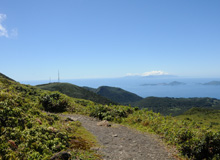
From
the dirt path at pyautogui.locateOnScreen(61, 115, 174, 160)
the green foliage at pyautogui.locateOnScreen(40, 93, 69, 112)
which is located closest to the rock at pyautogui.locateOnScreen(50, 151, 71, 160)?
the dirt path at pyautogui.locateOnScreen(61, 115, 174, 160)

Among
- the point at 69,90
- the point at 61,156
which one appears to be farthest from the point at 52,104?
the point at 69,90

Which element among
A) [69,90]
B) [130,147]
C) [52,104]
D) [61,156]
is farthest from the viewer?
[69,90]

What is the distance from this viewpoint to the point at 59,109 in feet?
84.2

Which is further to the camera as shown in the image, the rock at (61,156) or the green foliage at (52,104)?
the green foliage at (52,104)

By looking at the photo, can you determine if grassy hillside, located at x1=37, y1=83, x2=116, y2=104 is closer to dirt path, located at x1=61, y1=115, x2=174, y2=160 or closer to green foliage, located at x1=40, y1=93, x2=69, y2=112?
green foliage, located at x1=40, y1=93, x2=69, y2=112

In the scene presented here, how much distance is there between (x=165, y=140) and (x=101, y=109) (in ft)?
38.0

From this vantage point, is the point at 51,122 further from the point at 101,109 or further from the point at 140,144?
the point at 101,109

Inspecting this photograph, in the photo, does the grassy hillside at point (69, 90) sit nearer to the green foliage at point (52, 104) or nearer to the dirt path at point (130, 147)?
the green foliage at point (52, 104)

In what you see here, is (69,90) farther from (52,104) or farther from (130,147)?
(130,147)

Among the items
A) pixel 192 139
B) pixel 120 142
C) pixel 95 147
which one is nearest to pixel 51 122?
pixel 95 147

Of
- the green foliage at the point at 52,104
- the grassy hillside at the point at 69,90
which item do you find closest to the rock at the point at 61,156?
the green foliage at the point at 52,104

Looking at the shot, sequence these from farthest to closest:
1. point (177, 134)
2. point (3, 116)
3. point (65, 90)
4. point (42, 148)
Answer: point (65, 90) → point (177, 134) → point (3, 116) → point (42, 148)

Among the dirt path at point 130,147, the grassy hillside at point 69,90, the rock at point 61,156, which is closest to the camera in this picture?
the rock at point 61,156

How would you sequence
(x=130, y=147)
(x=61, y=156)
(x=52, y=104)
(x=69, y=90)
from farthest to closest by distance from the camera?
(x=69, y=90), (x=52, y=104), (x=130, y=147), (x=61, y=156)
